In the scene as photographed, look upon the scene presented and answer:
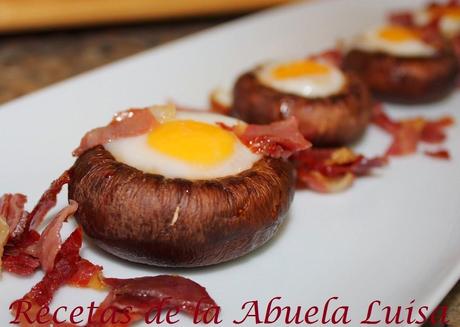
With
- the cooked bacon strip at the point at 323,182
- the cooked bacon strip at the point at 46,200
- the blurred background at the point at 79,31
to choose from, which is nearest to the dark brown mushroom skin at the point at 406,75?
the cooked bacon strip at the point at 323,182

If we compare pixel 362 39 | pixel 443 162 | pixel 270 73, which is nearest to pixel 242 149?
pixel 270 73

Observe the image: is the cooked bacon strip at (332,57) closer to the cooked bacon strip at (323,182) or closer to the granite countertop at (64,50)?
the granite countertop at (64,50)

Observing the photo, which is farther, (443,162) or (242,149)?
(443,162)

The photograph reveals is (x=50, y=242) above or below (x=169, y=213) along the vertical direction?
below

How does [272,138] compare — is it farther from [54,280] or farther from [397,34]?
[397,34]

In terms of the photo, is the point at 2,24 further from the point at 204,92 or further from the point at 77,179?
the point at 77,179

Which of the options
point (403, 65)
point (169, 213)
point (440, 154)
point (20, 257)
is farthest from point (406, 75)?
point (20, 257)

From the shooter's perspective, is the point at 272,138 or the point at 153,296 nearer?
the point at 153,296
